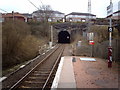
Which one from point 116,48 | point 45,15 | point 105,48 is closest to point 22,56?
point 105,48

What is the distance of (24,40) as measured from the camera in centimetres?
2103

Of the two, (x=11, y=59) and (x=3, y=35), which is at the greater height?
(x=3, y=35)

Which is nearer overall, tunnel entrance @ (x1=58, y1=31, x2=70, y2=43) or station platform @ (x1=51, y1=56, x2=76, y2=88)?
station platform @ (x1=51, y1=56, x2=76, y2=88)

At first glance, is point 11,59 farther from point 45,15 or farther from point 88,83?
point 45,15

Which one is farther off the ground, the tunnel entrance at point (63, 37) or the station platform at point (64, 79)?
the tunnel entrance at point (63, 37)

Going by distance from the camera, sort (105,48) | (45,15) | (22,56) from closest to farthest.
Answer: (105,48), (22,56), (45,15)

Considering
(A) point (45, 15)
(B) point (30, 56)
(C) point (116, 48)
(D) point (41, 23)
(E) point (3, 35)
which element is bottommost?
(B) point (30, 56)

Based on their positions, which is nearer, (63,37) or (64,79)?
(64,79)

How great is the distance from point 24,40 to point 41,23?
32.2 meters

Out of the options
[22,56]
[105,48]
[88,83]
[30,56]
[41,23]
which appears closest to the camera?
[88,83]

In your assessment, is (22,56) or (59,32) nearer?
(22,56)

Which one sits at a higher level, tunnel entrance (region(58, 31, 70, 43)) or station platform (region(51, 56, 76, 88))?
tunnel entrance (region(58, 31, 70, 43))

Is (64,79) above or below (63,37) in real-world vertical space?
below

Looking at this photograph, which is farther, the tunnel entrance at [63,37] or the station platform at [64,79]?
the tunnel entrance at [63,37]
